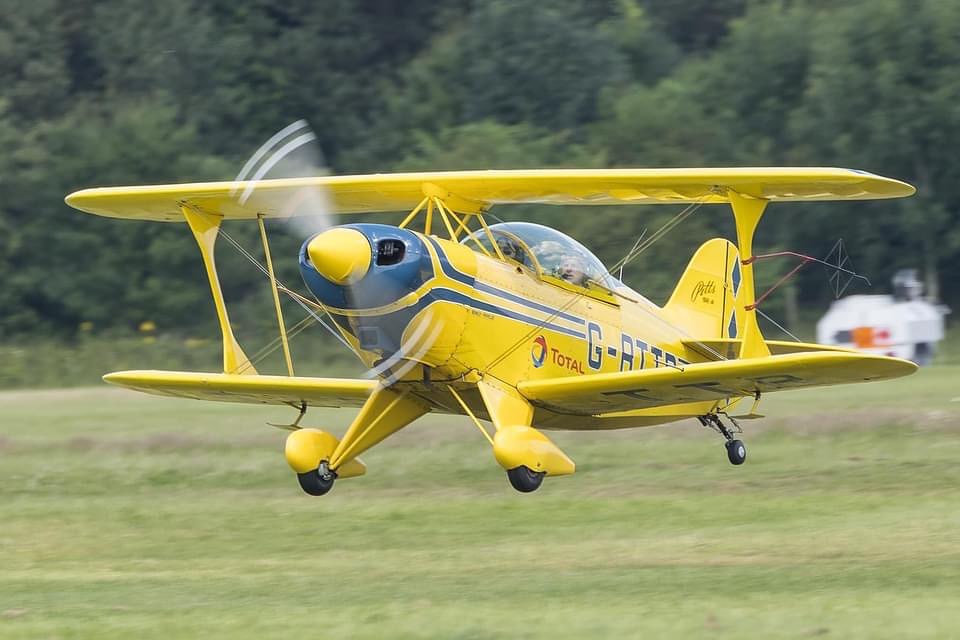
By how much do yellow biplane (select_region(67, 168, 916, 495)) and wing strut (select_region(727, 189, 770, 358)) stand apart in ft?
0.05

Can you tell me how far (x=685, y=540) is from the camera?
1169cm

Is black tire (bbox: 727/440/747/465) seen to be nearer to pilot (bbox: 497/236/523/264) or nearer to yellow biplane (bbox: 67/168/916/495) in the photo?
yellow biplane (bbox: 67/168/916/495)

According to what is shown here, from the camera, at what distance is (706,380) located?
11758 mm

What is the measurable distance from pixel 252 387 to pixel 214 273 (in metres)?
1.11

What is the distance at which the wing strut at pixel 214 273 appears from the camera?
13375 millimetres

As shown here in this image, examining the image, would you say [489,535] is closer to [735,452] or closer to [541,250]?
[541,250]

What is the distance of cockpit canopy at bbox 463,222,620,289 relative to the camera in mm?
12844

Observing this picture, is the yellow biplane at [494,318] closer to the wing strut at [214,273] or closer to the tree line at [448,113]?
the wing strut at [214,273]

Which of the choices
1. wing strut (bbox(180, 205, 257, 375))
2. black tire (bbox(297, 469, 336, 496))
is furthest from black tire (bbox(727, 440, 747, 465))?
wing strut (bbox(180, 205, 257, 375))

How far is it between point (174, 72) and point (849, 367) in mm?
46241

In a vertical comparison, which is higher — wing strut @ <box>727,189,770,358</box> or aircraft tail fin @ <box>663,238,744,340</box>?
wing strut @ <box>727,189,770,358</box>

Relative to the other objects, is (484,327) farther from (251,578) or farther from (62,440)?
(62,440)

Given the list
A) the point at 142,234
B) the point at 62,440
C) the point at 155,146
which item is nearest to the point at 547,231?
the point at 62,440

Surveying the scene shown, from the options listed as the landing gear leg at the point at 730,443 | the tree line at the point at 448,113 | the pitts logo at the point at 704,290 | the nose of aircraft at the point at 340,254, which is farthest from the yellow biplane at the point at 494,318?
the tree line at the point at 448,113
